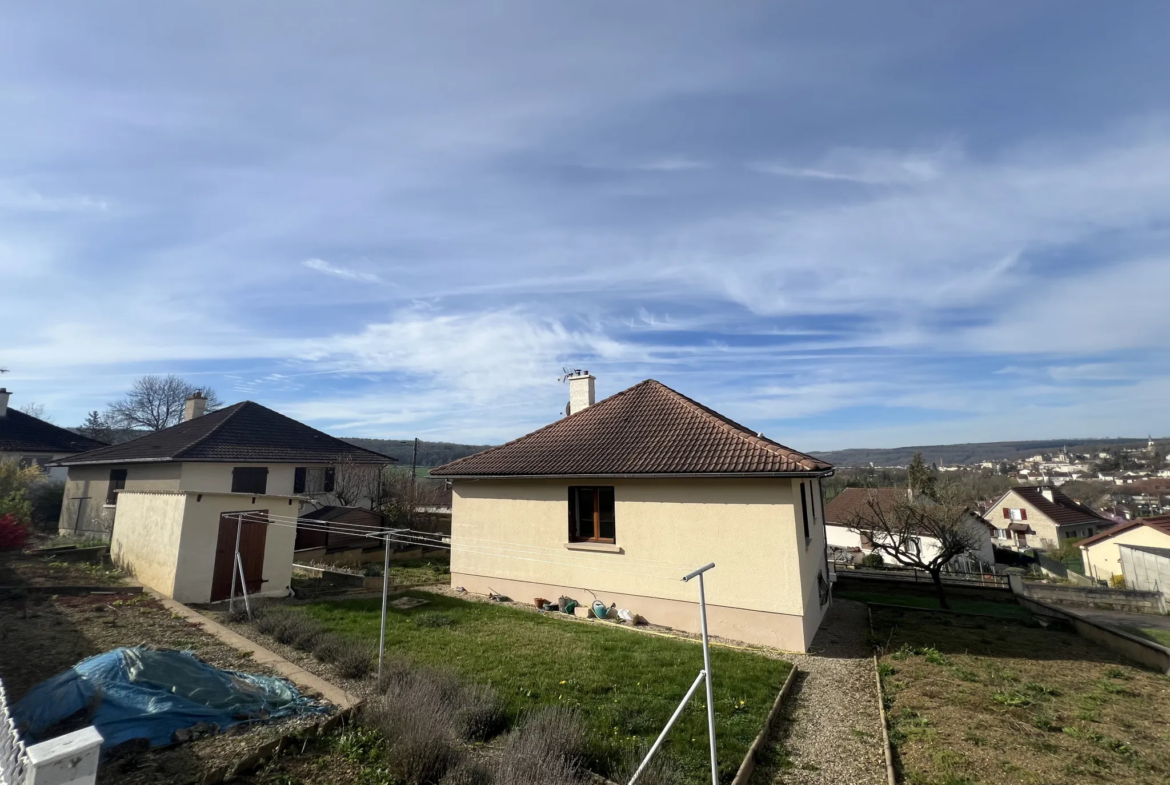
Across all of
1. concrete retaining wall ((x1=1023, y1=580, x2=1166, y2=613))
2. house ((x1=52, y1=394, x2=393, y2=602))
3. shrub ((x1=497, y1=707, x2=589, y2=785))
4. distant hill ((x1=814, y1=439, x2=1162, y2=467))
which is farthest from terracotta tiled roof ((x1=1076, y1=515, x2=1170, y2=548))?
distant hill ((x1=814, y1=439, x2=1162, y2=467))

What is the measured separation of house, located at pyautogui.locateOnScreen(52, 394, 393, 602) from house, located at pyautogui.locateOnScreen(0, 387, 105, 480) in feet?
24.9

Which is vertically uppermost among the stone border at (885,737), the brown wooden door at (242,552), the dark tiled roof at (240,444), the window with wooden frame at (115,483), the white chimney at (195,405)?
the white chimney at (195,405)

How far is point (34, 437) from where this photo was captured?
99.7 feet

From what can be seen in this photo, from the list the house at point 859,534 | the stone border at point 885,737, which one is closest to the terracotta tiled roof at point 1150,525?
the house at point 859,534

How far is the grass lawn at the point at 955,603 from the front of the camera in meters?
15.5

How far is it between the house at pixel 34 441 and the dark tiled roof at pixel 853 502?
51.7 metres

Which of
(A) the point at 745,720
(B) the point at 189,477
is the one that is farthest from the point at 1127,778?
(B) the point at 189,477

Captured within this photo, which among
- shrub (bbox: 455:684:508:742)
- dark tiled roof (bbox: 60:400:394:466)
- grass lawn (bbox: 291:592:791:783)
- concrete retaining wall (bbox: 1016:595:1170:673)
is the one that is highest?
dark tiled roof (bbox: 60:400:394:466)

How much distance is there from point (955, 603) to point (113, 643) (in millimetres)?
22261

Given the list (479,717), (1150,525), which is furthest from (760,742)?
(1150,525)

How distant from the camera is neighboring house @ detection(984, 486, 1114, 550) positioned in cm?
5038

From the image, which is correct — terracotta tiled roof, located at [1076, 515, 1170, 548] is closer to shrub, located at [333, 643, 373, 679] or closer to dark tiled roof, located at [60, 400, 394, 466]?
shrub, located at [333, 643, 373, 679]

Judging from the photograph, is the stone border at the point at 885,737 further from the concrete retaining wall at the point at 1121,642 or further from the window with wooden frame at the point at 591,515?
the concrete retaining wall at the point at 1121,642

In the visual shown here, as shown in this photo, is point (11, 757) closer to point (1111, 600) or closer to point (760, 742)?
point (760, 742)
